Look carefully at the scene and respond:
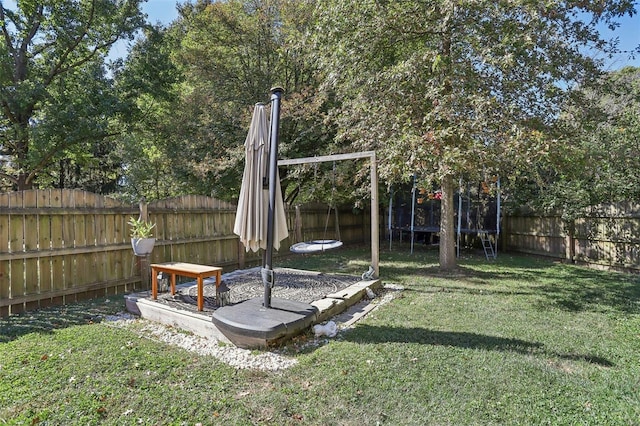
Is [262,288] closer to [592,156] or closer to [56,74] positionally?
[592,156]

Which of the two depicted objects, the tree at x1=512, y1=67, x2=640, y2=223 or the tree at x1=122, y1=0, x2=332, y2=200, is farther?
the tree at x1=122, y1=0, x2=332, y2=200

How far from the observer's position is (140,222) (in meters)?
5.67

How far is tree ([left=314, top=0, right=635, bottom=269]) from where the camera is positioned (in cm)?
550

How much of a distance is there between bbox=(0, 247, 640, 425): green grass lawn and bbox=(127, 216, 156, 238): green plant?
1.21 metres

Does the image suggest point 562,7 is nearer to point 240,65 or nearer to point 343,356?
point 343,356

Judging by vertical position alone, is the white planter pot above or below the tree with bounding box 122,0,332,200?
below

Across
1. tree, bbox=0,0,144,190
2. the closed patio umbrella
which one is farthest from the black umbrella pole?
tree, bbox=0,0,144,190

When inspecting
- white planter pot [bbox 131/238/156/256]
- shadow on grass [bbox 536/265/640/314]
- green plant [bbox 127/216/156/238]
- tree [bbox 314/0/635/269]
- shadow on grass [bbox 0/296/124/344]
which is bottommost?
shadow on grass [bbox 536/265/640/314]

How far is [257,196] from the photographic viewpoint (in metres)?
3.88

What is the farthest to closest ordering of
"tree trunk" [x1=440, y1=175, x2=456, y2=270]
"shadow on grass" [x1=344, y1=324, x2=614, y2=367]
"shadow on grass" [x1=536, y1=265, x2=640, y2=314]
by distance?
"tree trunk" [x1=440, y1=175, x2=456, y2=270] → "shadow on grass" [x1=536, y1=265, x2=640, y2=314] → "shadow on grass" [x1=344, y1=324, x2=614, y2=367]

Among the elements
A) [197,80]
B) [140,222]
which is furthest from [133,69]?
[140,222]

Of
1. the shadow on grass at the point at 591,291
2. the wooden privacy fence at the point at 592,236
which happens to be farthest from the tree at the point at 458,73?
the wooden privacy fence at the point at 592,236

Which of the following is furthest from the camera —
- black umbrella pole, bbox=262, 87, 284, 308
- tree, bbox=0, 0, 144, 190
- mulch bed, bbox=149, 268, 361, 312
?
tree, bbox=0, 0, 144, 190

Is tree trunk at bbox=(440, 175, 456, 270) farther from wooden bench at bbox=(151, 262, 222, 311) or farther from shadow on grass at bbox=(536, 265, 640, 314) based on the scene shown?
wooden bench at bbox=(151, 262, 222, 311)
